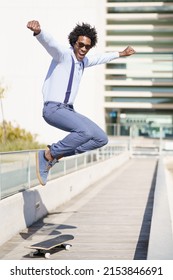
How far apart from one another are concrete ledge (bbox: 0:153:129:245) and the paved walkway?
0.13 metres

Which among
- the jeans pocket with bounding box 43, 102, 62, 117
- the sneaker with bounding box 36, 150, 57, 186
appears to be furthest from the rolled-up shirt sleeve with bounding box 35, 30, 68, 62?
Answer: the sneaker with bounding box 36, 150, 57, 186

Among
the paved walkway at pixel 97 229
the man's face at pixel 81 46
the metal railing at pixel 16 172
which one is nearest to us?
the man's face at pixel 81 46

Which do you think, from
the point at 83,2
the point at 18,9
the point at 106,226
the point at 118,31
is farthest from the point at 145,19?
the point at 106,226

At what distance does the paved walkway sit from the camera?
7.54 m

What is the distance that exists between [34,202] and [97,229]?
1.27 metres

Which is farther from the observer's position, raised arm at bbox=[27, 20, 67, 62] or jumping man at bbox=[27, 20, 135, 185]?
jumping man at bbox=[27, 20, 135, 185]

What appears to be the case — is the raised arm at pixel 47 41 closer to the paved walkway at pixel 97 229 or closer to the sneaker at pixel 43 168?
the sneaker at pixel 43 168

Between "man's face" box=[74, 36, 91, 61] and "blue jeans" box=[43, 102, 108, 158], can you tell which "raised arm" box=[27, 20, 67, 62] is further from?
"blue jeans" box=[43, 102, 108, 158]

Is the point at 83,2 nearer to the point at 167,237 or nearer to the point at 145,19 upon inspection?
the point at 145,19

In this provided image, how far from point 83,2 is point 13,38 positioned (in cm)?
893

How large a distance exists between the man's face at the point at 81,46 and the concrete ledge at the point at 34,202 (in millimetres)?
2630

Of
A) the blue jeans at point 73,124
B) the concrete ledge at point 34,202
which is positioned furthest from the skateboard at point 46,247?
the blue jeans at point 73,124

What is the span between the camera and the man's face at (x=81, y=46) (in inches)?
246

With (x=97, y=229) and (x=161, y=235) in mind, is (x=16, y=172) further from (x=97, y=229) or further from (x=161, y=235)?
(x=161, y=235)
